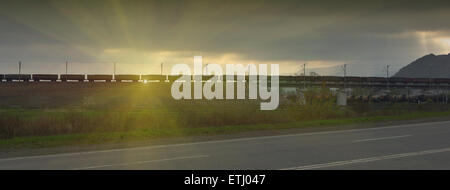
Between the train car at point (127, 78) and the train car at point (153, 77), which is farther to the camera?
the train car at point (127, 78)

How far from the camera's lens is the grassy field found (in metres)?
19.7

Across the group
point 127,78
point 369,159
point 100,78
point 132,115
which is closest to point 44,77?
point 100,78

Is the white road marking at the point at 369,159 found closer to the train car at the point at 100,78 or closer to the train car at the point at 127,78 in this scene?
the train car at the point at 127,78

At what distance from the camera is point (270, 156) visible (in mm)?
11812

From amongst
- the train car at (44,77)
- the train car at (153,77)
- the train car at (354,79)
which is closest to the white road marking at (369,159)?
the train car at (153,77)

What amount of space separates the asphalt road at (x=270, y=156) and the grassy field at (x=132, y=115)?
396 centimetres

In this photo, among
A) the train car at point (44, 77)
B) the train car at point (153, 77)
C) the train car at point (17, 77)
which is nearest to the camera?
the train car at point (17, 77)

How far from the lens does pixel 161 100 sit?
4856 cm

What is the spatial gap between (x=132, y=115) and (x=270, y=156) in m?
16.9

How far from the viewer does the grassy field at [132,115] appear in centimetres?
1972

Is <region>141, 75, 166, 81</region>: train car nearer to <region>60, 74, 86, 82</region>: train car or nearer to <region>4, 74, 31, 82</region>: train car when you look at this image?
<region>60, 74, 86, 82</region>: train car
